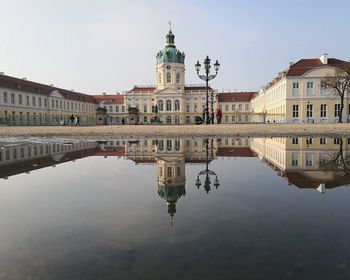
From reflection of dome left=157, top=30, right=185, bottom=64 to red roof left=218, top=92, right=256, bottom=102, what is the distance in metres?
19.3

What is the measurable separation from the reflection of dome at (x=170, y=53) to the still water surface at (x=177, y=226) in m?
84.4

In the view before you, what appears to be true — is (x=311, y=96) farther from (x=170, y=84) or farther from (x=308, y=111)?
(x=170, y=84)

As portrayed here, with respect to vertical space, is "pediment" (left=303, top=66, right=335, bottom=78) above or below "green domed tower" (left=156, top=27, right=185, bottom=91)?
below

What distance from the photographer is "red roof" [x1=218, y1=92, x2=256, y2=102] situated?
330 ft

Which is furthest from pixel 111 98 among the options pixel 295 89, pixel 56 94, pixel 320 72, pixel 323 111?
pixel 323 111

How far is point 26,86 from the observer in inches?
2467

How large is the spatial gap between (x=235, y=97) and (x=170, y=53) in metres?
26.9

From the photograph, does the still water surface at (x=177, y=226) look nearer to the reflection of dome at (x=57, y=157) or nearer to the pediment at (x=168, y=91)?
the reflection of dome at (x=57, y=157)

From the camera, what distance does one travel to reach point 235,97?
101062 millimetres

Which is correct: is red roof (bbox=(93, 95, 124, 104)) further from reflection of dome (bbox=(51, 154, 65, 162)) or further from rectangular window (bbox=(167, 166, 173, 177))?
rectangular window (bbox=(167, 166, 173, 177))

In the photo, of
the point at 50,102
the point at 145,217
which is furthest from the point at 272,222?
the point at 50,102

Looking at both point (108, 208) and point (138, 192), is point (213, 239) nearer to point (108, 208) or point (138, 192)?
point (108, 208)

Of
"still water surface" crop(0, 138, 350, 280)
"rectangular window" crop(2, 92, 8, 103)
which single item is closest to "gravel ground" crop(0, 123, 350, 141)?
"still water surface" crop(0, 138, 350, 280)

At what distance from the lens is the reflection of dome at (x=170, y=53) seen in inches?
3433
